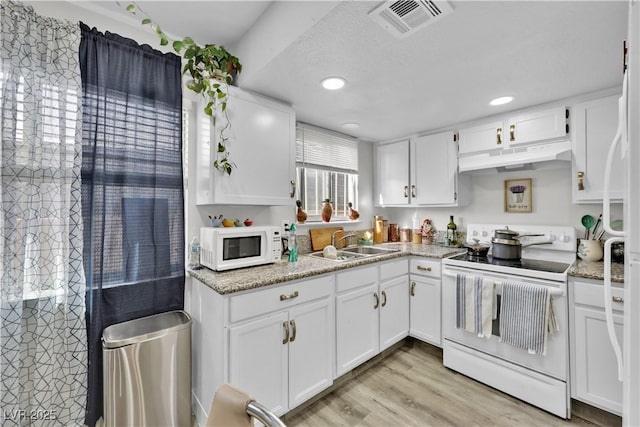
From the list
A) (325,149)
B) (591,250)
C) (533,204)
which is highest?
(325,149)

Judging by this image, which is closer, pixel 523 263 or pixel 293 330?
pixel 293 330

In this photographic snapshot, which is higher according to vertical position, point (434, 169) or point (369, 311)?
point (434, 169)

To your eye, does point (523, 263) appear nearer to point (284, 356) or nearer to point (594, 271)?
point (594, 271)

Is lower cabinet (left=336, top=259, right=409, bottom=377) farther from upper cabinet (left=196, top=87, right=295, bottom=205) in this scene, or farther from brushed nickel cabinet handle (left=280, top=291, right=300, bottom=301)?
upper cabinet (left=196, top=87, right=295, bottom=205)

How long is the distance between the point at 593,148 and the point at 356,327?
7.18 ft

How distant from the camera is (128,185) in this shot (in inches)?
63.5

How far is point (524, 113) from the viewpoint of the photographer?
2.34 meters

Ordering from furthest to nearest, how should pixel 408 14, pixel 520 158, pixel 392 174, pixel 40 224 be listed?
pixel 392 174, pixel 520 158, pixel 40 224, pixel 408 14

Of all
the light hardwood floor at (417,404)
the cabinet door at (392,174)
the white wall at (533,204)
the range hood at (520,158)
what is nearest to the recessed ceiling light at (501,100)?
the range hood at (520,158)

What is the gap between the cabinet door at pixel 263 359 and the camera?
149 centimetres

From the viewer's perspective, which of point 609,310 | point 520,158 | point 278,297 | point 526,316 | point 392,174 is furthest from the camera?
point 392,174

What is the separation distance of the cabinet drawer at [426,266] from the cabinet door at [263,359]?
55.3 inches

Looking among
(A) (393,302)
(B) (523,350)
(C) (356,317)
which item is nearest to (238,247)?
(C) (356,317)

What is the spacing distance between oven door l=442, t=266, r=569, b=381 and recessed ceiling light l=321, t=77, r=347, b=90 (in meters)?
1.68
